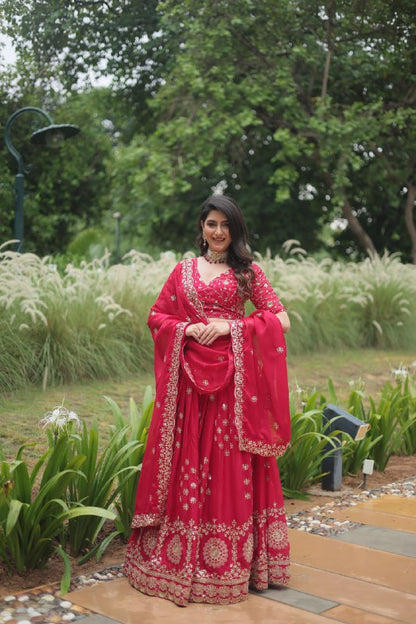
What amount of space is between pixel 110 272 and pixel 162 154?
20.5 feet

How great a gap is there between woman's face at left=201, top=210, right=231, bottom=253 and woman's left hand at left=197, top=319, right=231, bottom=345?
1.09 feet

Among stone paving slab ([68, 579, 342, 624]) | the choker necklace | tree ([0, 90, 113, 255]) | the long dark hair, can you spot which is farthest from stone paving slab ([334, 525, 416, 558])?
tree ([0, 90, 113, 255])

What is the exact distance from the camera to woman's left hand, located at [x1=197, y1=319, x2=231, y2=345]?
2852 mm

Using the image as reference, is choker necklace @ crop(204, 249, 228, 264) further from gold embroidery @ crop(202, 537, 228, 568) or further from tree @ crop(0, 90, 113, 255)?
tree @ crop(0, 90, 113, 255)

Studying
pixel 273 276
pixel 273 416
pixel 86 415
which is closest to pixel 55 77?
pixel 273 276

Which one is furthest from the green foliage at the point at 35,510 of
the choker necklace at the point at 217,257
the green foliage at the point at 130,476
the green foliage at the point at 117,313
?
the green foliage at the point at 117,313

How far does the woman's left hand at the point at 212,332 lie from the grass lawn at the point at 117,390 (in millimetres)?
1265

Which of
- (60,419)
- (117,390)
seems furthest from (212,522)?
(117,390)

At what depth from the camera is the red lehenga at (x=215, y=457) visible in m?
2.79

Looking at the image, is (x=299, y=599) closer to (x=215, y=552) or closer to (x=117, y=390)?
(x=215, y=552)

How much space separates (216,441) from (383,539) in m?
1.14

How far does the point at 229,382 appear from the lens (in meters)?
2.85

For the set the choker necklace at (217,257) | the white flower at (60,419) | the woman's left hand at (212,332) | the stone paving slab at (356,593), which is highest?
the choker necklace at (217,257)

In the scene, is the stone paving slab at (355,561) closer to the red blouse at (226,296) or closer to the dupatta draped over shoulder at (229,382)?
the dupatta draped over shoulder at (229,382)
